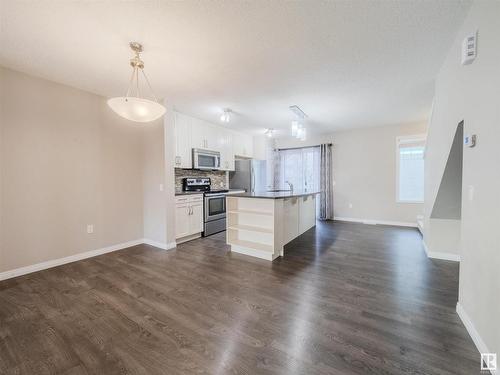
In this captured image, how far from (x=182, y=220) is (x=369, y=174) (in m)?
4.90

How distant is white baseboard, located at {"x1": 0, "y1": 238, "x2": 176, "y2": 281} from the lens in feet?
8.59

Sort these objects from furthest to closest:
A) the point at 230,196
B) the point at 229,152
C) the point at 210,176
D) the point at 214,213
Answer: the point at 229,152 < the point at 210,176 < the point at 214,213 < the point at 230,196

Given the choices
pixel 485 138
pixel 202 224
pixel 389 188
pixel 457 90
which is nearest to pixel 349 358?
pixel 485 138

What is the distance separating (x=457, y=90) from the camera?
78.2 inches

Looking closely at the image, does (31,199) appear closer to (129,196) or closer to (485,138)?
(129,196)

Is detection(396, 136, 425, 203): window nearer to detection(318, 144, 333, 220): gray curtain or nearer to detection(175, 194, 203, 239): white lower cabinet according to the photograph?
detection(318, 144, 333, 220): gray curtain

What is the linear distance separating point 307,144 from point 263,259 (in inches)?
173

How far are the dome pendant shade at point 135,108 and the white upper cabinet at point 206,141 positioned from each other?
2130 mm

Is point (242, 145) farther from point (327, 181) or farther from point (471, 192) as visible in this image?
point (471, 192)

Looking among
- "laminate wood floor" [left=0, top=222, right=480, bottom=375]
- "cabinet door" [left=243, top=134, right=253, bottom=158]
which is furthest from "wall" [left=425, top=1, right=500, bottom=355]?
"cabinet door" [left=243, top=134, right=253, bottom=158]

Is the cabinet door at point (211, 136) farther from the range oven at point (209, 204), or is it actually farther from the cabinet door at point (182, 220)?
the cabinet door at point (182, 220)

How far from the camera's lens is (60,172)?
118 inches

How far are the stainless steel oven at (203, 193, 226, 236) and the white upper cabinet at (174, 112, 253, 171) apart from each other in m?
0.85

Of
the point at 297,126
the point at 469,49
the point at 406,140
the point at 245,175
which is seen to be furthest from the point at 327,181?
the point at 469,49
